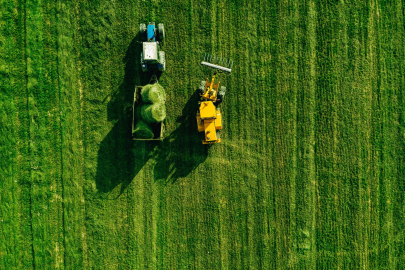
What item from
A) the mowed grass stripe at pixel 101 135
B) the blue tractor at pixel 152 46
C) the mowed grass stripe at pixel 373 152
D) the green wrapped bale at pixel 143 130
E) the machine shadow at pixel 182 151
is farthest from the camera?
the mowed grass stripe at pixel 373 152

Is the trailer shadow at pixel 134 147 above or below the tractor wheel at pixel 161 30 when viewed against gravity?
below

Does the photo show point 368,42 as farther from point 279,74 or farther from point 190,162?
point 190,162

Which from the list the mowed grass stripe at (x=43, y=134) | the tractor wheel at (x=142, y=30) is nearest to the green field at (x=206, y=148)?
the mowed grass stripe at (x=43, y=134)

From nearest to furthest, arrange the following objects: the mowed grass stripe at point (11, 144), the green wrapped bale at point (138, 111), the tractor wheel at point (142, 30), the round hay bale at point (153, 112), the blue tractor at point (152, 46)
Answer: the round hay bale at point (153, 112) < the blue tractor at point (152, 46) < the tractor wheel at point (142, 30) < the green wrapped bale at point (138, 111) < the mowed grass stripe at point (11, 144)

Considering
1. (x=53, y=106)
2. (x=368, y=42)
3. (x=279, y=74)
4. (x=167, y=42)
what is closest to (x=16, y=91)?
(x=53, y=106)

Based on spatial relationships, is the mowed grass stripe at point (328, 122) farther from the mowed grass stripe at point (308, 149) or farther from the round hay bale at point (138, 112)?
the round hay bale at point (138, 112)

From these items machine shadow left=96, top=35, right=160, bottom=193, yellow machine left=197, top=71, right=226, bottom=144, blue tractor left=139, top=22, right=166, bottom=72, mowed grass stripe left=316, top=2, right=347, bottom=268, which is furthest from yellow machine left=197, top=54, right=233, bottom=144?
mowed grass stripe left=316, top=2, right=347, bottom=268
